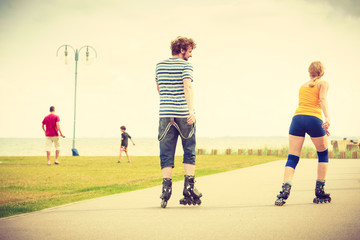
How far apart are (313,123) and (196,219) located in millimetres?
2302

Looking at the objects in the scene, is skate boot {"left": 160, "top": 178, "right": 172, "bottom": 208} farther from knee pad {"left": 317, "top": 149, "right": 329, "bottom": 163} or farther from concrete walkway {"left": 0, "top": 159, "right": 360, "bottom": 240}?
knee pad {"left": 317, "top": 149, "right": 329, "bottom": 163}

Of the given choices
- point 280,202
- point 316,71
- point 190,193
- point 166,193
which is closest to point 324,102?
point 316,71

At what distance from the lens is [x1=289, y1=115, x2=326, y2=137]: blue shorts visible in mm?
5973

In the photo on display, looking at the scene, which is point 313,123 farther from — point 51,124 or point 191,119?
point 51,124

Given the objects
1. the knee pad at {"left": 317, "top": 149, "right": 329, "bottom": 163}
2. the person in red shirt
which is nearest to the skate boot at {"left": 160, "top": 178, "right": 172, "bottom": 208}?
the knee pad at {"left": 317, "top": 149, "right": 329, "bottom": 163}

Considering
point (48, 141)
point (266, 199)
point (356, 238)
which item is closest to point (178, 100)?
point (266, 199)

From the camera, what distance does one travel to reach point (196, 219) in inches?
189

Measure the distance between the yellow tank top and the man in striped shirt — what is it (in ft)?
5.46

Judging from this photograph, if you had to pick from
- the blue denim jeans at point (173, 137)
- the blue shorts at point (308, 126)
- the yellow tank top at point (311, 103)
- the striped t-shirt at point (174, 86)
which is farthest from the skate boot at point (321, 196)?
the striped t-shirt at point (174, 86)

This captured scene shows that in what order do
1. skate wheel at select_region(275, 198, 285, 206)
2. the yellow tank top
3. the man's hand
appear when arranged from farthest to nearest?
the yellow tank top → skate wheel at select_region(275, 198, 285, 206) → the man's hand

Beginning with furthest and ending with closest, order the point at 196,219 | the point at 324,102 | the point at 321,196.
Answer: the point at 321,196, the point at 324,102, the point at 196,219

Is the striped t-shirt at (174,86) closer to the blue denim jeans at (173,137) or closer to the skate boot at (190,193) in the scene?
the blue denim jeans at (173,137)

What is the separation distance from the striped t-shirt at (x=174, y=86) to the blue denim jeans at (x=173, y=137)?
9cm

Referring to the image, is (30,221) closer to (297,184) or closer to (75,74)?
(297,184)
